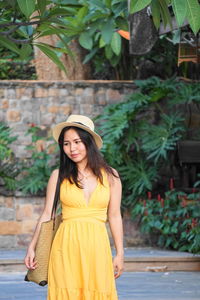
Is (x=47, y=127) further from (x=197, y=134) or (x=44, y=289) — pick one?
(x=44, y=289)

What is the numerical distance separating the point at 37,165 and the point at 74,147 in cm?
664

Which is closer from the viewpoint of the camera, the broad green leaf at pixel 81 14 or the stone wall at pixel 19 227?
A: the broad green leaf at pixel 81 14

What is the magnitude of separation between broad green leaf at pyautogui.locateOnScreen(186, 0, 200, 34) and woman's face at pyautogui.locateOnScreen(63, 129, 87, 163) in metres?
1.13

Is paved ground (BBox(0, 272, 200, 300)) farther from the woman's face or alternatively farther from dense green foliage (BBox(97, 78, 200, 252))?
the woman's face

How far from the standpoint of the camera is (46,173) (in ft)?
37.1

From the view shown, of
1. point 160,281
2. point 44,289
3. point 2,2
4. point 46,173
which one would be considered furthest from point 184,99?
point 2,2

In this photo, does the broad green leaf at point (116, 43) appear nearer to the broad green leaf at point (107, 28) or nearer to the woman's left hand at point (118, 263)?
the broad green leaf at point (107, 28)

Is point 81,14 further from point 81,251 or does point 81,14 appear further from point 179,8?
point 179,8

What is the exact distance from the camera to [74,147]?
4.75 meters

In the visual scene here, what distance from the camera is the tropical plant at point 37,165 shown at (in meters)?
11.3

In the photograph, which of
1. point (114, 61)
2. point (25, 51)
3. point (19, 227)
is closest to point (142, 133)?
point (114, 61)

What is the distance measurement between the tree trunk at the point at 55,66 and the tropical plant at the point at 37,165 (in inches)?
43.9

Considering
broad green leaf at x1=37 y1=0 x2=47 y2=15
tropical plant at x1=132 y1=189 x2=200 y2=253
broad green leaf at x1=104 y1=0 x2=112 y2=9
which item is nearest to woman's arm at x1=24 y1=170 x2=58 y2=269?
broad green leaf at x1=37 y1=0 x2=47 y2=15

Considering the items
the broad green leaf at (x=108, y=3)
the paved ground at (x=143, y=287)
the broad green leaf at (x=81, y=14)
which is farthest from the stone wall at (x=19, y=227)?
the broad green leaf at (x=108, y=3)
